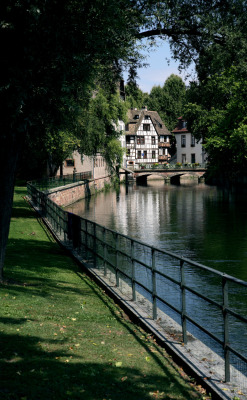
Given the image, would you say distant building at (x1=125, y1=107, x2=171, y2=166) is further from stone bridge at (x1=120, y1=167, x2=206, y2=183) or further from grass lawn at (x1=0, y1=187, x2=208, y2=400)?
grass lawn at (x1=0, y1=187, x2=208, y2=400)

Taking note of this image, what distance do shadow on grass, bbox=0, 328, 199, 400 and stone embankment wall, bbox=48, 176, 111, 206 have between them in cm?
3383

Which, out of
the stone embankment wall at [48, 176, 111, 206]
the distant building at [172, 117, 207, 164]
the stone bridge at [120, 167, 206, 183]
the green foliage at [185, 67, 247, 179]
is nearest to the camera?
the stone embankment wall at [48, 176, 111, 206]

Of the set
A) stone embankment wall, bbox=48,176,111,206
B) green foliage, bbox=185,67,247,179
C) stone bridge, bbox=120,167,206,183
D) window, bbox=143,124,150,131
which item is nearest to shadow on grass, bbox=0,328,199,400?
stone embankment wall, bbox=48,176,111,206

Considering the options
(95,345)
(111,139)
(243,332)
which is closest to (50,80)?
(95,345)

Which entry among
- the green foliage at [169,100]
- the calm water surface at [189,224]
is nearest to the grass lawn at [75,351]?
the calm water surface at [189,224]

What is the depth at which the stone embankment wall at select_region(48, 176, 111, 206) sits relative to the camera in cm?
4339

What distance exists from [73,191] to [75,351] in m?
46.0

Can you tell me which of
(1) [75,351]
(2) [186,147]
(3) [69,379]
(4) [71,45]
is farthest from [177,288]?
(2) [186,147]

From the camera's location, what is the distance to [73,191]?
172 ft

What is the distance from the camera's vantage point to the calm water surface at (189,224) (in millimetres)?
23078

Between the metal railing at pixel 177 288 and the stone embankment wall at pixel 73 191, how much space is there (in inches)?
871

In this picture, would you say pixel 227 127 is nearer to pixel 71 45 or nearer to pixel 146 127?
pixel 71 45

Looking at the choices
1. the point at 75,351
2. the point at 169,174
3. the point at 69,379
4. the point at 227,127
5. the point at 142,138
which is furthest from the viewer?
the point at 142,138

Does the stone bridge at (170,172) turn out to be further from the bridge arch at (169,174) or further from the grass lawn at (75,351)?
the grass lawn at (75,351)
